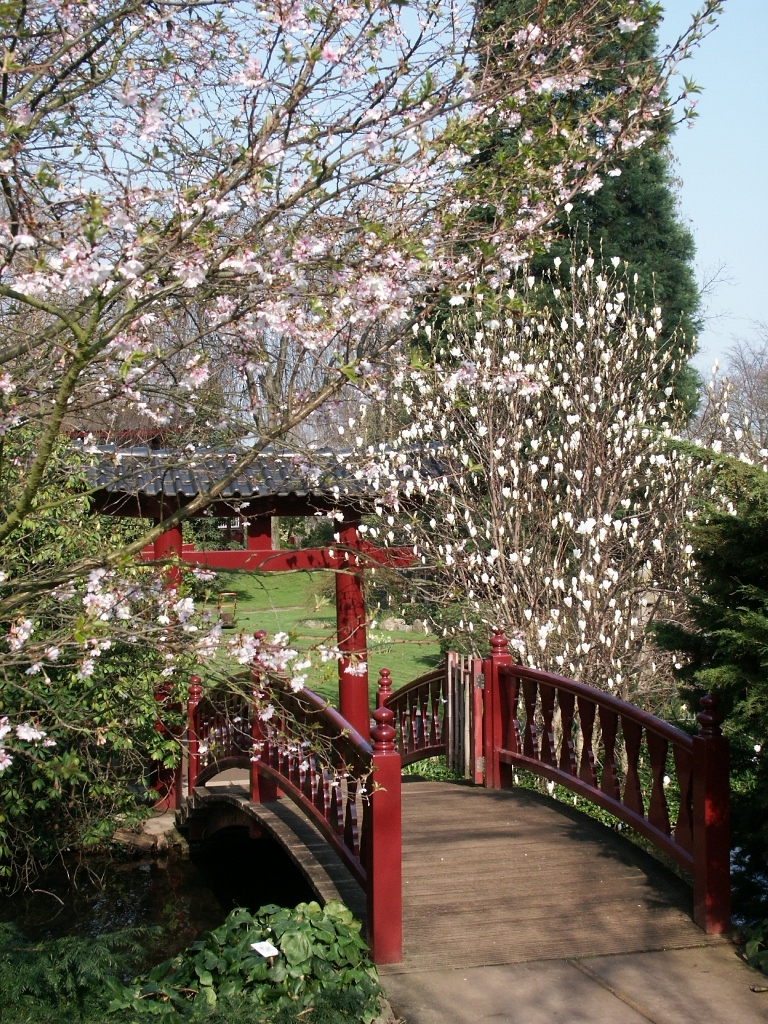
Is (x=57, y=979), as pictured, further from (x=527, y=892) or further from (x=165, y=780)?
(x=165, y=780)

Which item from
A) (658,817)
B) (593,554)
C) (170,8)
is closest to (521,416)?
(593,554)

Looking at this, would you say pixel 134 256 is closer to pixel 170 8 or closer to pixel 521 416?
pixel 170 8

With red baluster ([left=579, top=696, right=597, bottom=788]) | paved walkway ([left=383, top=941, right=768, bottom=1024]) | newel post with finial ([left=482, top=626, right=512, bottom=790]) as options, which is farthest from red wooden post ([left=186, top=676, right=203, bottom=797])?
paved walkway ([left=383, top=941, right=768, bottom=1024])

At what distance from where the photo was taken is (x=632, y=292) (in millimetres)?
12406

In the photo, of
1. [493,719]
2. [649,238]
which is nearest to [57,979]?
[493,719]

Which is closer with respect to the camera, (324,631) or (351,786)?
(351,786)

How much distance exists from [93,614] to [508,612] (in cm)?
661

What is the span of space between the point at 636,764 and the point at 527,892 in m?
0.90

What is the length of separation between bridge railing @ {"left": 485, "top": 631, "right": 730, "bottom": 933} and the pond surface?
80.8 inches

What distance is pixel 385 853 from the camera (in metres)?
5.02

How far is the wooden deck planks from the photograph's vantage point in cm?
493

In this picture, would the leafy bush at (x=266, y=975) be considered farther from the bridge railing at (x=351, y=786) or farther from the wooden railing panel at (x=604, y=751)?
the wooden railing panel at (x=604, y=751)

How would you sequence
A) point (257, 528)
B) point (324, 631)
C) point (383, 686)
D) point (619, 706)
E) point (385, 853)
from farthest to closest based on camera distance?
point (324, 631) < point (257, 528) < point (383, 686) < point (619, 706) < point (385, 853)

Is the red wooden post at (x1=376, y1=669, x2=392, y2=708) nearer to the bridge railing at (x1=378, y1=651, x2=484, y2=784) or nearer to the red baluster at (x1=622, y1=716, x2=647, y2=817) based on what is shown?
the bridge railing at (x1=378, y1=651, x2=484, y2=784)
